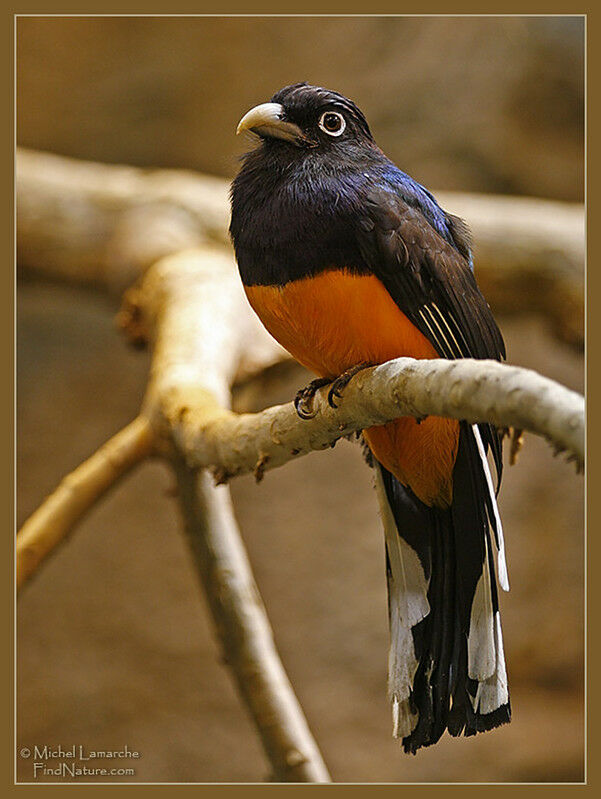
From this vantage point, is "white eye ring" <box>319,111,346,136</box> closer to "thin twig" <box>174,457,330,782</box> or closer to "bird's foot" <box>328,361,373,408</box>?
"bird's foot" <box>328,361,373,408</box>

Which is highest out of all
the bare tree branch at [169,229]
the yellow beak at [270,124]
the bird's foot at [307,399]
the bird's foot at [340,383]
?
the bare tree branch at [169,229]

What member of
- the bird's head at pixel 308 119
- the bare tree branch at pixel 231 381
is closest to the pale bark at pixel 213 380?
the bare tree branch at pixel 231 381

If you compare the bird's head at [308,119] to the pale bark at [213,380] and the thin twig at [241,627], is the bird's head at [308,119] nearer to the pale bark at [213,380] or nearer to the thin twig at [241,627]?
the pale bark at [213,380]

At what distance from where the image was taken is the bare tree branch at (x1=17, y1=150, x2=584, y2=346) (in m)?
3.00

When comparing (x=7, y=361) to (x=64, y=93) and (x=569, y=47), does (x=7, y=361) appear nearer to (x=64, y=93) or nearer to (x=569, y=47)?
(x=64, y=93)

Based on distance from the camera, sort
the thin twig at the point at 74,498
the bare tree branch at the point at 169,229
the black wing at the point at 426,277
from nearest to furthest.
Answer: the black wing at the point at 426,277, the thin twig at the point at 74,498, the bare tree branch at the point at 169,229

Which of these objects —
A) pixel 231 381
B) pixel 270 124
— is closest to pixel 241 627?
pixel 231 381

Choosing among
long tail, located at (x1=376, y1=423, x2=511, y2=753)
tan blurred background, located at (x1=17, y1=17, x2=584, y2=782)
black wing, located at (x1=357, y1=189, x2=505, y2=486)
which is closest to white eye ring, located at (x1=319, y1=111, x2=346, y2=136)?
black wing, located at (x1=357, y1=189, x2=505, y2=486)

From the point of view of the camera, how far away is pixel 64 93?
Answer: 2.93 meters

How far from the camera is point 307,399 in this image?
157 cm

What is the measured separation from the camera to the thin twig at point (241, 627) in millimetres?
2115

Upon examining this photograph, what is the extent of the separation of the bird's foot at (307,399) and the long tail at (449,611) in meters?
0.25

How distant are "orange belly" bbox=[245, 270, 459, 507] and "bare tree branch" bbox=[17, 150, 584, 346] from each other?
1.43 m

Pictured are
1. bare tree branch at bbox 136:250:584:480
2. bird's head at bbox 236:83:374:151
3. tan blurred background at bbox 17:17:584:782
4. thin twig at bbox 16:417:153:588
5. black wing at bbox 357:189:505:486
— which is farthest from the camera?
tan blurred background at bbox 17:17:584:782
